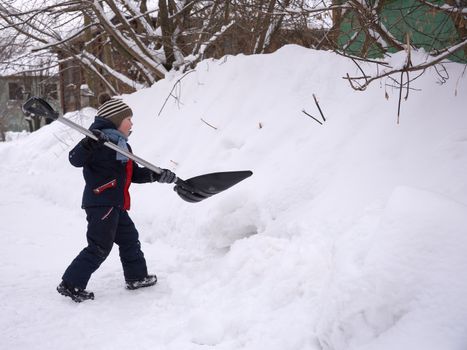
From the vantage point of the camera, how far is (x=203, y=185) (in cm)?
364

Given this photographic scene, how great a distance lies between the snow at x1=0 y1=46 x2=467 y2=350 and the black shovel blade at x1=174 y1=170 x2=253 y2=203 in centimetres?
30

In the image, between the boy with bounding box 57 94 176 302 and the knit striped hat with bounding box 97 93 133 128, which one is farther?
the knit striped hat with bounding box 97 93 133 128

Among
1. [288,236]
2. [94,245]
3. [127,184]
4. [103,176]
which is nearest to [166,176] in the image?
[127,184]

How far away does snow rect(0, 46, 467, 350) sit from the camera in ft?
6.95

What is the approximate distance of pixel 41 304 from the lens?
120 inches

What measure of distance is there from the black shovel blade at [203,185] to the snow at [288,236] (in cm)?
30

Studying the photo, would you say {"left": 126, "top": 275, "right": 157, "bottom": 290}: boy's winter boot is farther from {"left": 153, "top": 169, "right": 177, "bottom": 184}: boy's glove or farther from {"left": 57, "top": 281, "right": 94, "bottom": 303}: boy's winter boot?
{"left": 153, "top": 169, "right": 177, "bottom": 184}: boy's glove

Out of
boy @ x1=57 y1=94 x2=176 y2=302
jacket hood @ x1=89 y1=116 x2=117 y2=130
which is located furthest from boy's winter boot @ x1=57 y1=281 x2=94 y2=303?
jacket hood @ x1=89 y1=116 x2=117 y2=130

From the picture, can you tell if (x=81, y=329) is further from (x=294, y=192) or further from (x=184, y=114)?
(x=184, y=114)

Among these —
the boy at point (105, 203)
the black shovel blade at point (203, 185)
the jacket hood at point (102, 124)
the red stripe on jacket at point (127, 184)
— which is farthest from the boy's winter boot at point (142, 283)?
the jacket hood at point (102, 124)

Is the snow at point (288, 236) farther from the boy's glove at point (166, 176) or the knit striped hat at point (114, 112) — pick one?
the knit striped hat at point (114, 112)

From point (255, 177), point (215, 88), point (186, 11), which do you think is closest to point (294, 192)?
point (255, 177)

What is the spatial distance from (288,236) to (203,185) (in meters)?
0.80

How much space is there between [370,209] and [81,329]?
6.36ft
